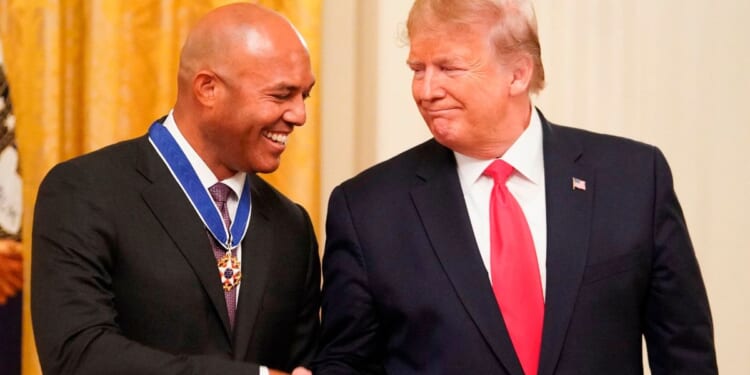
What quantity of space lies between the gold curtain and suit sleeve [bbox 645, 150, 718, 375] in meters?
1.37

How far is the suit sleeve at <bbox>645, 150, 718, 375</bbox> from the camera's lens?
260 centimetres

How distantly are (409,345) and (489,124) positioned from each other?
0.54 meters

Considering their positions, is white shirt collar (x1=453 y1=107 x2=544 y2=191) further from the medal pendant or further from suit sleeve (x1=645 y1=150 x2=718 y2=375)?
the medal pendant

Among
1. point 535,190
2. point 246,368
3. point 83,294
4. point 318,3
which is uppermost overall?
point 318,3

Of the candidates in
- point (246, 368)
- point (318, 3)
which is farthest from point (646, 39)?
point (246, 368)

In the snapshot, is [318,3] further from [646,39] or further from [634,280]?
[634,280]

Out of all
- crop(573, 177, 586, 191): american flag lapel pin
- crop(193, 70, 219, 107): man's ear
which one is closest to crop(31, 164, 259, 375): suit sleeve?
crop(193, 70, 219, 107): man's ear

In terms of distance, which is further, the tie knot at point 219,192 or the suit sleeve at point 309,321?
the suit sleeve at point 309,321

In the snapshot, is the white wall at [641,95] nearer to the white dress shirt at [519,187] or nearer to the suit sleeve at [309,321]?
the suit sleeve at [309,321]

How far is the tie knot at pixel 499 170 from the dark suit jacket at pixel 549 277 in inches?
3.6

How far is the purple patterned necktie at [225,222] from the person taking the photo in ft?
8.80

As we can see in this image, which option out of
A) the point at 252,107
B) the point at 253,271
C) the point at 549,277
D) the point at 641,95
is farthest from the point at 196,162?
the point at 641,95

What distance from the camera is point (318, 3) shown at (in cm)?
367

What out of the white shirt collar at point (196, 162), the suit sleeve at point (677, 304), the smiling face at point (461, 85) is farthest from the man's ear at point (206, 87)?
the suit sleeve at point (677, 304)
